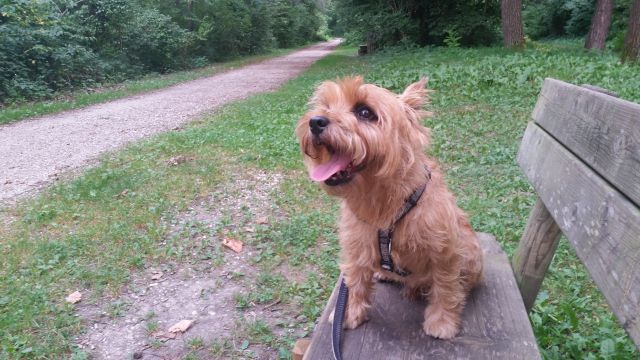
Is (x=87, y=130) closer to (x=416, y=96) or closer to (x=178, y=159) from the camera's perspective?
(x=178, y=159)

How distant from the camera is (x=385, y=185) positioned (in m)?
2.18

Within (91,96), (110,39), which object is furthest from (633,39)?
(110,39)

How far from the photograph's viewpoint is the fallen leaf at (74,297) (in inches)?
159

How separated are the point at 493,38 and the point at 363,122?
71.2 ft

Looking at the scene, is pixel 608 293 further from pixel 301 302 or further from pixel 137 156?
pixel 137 156

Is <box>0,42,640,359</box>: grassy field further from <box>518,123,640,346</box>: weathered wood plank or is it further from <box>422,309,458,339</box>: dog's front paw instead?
<box>518,123,640,346</box>: weathered wood plank

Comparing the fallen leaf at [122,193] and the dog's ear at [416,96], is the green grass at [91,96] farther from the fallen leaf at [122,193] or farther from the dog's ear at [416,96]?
the dog's ear at [416,96]

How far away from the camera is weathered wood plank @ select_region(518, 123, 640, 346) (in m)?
1.30

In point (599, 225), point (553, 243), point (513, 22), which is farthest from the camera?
point (513, 22)

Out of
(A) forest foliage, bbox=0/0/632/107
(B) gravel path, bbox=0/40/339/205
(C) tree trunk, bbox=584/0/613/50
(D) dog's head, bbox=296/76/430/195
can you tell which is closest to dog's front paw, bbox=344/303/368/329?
(D) dog's head, bbox=296/76/430/195

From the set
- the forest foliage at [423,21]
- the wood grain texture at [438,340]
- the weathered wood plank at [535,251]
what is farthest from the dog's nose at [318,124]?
the forest foliage at [423,21]

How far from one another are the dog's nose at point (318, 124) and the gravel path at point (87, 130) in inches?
236

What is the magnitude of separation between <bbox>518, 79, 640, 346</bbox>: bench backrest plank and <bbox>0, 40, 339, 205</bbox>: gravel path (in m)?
6.76

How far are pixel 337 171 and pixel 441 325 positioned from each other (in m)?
0.85
